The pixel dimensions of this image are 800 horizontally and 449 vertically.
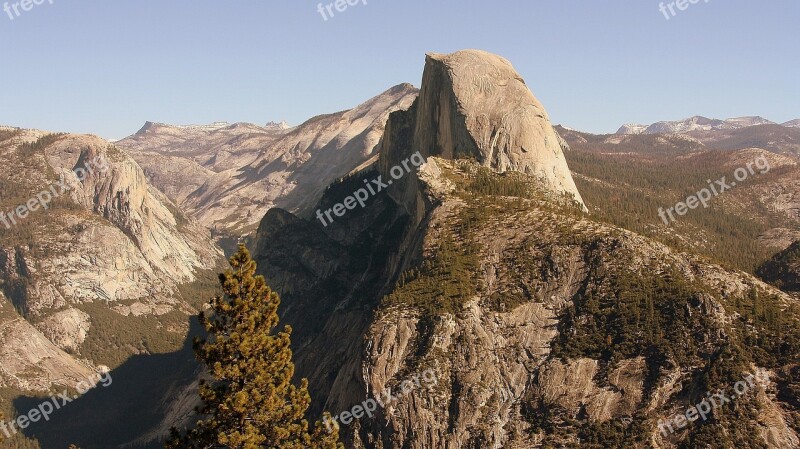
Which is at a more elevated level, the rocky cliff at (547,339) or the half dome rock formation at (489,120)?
the half dome rock formation at (489,120)

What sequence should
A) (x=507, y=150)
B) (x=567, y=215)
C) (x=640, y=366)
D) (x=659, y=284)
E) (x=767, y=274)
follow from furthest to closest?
(x=507, y=150) → (x=767, y=274) → (x=567, y=215) → (x=659, y=284) → (x=640, y=366)

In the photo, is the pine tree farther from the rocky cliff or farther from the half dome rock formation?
the half dome rock formation

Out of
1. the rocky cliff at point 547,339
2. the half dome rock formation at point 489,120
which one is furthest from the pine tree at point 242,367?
the half dome rock formation at point 489,120

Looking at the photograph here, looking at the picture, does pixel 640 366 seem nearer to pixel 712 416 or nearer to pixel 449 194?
pixel 712 416

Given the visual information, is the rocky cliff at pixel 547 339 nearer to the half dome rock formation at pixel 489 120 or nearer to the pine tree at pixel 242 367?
the half dome rock formation at pixel 489 120

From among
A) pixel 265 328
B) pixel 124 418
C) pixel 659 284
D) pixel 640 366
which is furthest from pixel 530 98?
pixel 124 418

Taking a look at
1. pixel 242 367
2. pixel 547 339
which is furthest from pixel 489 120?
pixel 242 367

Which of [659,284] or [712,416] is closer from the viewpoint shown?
[712,416]
